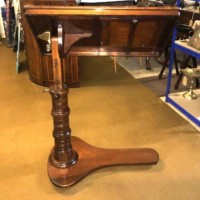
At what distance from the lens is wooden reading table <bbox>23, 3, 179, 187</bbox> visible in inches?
47.8

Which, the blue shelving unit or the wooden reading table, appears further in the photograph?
A: the blue shelving unit

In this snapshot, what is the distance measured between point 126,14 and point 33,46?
1991mm

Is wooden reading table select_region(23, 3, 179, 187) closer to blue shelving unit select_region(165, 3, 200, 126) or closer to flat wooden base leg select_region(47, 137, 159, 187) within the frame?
flat wooden base leg select_region(47, 137, 159, 187)

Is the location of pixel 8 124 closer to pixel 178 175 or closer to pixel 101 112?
pixel 101 112

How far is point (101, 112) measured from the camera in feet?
8.55

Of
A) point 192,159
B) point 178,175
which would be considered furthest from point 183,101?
point 178,175

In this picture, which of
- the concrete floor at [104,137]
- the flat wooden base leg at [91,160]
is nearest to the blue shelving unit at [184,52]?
the concrete floor at [104,137]

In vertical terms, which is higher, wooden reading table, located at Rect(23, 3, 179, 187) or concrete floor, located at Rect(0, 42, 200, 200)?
wooden reading table, located at Rect(23, 3, 179, 187)

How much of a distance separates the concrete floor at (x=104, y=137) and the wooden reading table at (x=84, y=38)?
0.11 meters

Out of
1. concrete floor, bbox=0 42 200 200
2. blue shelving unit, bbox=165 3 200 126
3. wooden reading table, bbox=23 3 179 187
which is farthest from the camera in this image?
blue shelving unit, bbox=165 3 200 126

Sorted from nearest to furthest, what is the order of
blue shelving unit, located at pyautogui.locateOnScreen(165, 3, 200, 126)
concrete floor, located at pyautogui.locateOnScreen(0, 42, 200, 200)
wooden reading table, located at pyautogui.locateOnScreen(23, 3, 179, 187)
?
wooden reading table, located at pyautogui.locateOnScreen(23, 3, 179, 187), concrete floor, located at pyautogui.locateOnScreen(0, 42, 200, 200), blue shelving unit, located at pyautogui.locateOnScreen(165, 3, 200, 126)

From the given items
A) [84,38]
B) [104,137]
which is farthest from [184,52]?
[84,38]

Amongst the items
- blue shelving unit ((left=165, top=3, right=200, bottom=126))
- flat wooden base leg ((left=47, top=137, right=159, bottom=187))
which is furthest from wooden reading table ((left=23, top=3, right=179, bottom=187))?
blue shelving unit ((left=165, top=3, right=200, bottom=126))

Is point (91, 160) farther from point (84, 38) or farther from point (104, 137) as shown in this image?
point (84, 38)
